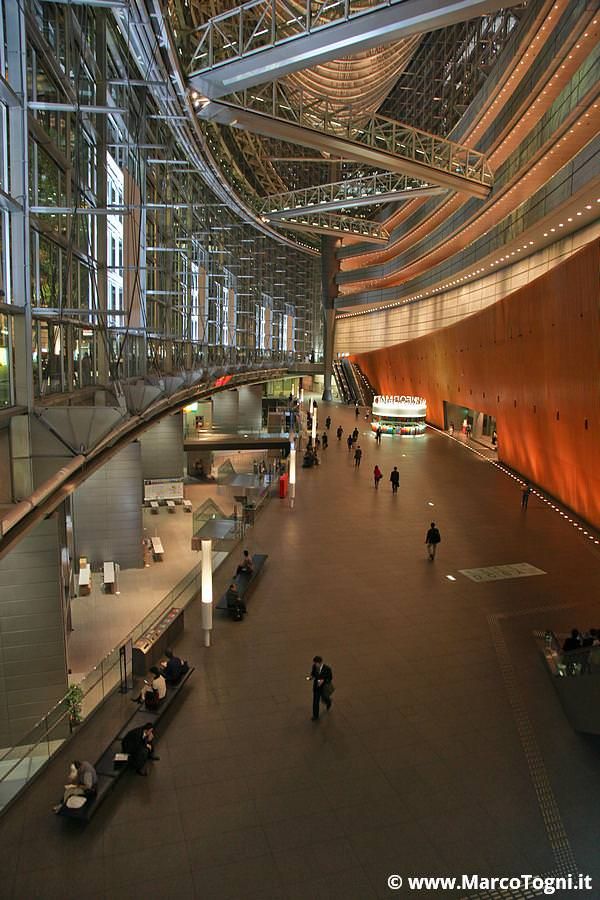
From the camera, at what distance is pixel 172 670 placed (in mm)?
6887

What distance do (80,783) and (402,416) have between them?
94.8ft

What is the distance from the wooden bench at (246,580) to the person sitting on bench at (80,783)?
3.89 m

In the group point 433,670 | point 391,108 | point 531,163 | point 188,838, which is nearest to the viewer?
→ point 188,838

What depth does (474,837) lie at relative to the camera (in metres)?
5.05

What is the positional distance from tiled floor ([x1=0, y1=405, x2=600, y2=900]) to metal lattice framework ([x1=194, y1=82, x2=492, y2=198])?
1100 centimetres

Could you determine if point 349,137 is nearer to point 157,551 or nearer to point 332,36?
point 332,36

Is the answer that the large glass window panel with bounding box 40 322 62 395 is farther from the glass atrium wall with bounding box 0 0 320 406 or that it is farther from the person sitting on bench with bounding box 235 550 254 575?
the person sitting on bench with bounding box 235 550 254 575

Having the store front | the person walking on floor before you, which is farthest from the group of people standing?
the store front

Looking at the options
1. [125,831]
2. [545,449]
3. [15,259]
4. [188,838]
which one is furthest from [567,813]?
[545,449]

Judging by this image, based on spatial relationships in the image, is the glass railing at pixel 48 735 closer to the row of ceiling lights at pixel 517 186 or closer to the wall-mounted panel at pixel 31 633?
the wall-mounted panel at pixel 31 633

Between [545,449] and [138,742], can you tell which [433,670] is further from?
[545,449]

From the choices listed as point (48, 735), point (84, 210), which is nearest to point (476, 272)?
point (84, 210)

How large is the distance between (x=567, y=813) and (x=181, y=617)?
16.5 feet

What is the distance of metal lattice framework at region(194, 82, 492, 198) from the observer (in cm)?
1499
